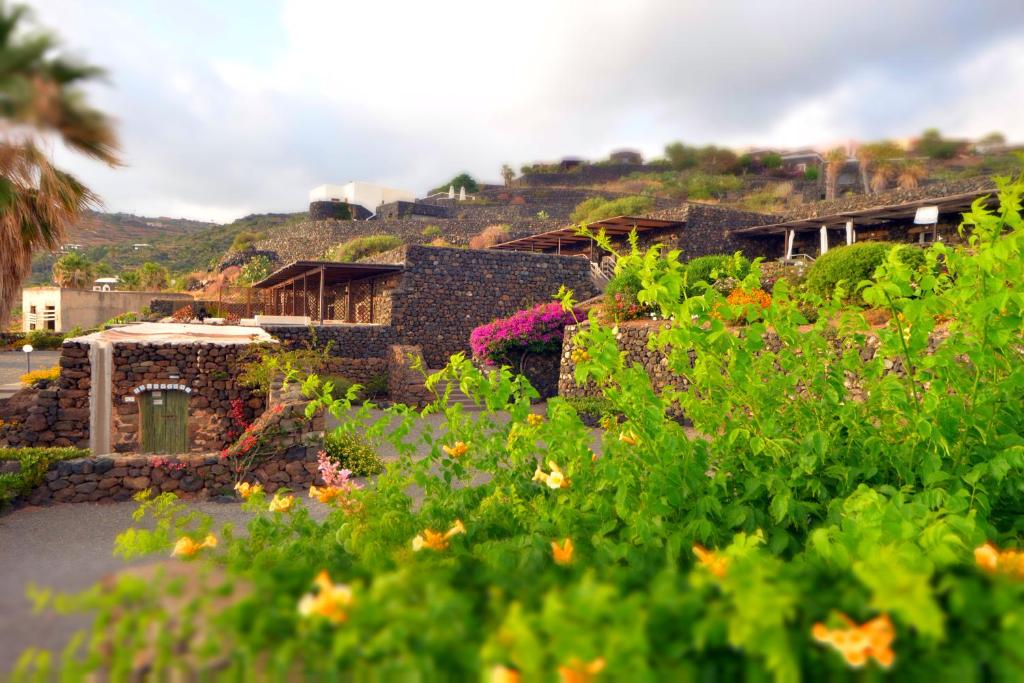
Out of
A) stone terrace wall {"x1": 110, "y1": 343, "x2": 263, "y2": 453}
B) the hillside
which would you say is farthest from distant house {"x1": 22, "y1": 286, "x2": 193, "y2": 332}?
stone terrace wall {"x1": 110, "y1": 343, "x2": 263, "y2": 453}

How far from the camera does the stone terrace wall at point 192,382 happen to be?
429 inches

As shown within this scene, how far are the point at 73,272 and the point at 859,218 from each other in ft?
126

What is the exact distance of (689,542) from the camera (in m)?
2.09

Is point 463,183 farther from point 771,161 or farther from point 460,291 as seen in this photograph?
point 460,291

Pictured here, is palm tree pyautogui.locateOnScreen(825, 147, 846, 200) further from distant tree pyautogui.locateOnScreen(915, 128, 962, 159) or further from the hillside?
the hillside

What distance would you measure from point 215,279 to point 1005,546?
38.3 meters

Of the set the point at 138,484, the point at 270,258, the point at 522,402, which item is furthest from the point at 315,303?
the point at 522,402

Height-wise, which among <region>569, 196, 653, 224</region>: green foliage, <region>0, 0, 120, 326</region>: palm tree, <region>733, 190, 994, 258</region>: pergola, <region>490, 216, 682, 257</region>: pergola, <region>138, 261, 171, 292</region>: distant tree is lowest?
<region>0, 0, 120, 326</region>: palm tree

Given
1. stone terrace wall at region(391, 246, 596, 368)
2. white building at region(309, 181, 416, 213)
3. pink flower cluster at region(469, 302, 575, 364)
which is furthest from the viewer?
white building at region(309, 181, 416, 213)

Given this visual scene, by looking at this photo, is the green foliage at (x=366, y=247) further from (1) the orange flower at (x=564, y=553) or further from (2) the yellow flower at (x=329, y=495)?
(1) the orange flower at (x=564, y=553)

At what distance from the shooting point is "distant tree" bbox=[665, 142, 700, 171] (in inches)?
2095

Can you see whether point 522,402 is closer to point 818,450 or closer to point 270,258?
point 818,450

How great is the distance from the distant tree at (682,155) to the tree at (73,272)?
42.3 m

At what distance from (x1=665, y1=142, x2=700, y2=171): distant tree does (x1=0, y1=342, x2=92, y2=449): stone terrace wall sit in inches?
1957
